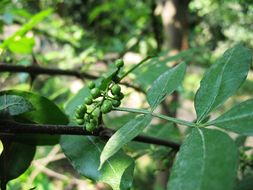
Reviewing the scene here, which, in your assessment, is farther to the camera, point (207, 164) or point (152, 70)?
point (152, 70)

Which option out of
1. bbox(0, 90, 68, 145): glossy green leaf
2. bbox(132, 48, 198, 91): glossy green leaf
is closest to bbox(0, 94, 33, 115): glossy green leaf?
bbox(0, 90, 68, 145): glossy green leaf

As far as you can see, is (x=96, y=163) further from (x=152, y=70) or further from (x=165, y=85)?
(x=152, y=70)

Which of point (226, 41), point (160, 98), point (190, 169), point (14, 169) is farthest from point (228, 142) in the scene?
point (226, 41)

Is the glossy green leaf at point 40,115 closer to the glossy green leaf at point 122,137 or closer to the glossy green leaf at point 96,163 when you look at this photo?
the glossy green leaf at point 96,163

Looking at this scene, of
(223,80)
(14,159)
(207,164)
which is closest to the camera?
(207,164)

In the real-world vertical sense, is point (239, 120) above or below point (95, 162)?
above

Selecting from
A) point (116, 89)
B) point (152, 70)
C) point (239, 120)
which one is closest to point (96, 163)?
point (116, 89)
